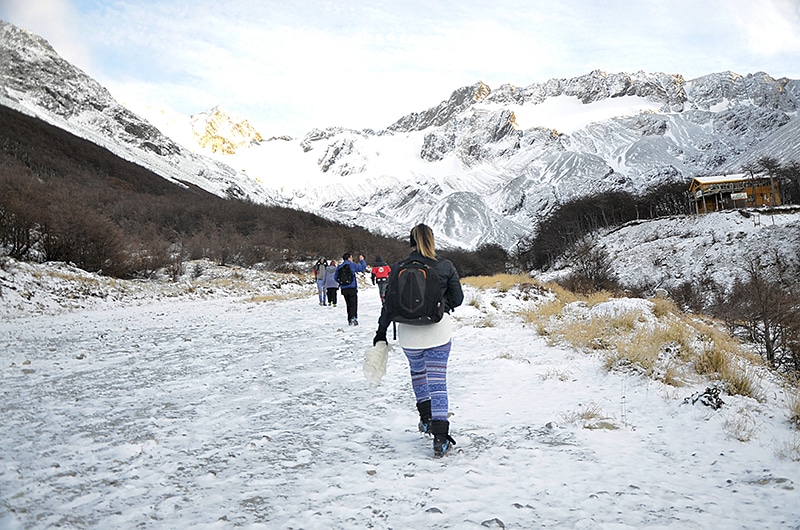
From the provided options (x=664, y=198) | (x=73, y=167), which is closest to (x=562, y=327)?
(x=73, y=167)

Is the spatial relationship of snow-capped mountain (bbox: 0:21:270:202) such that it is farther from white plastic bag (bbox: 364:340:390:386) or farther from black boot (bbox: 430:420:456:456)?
black boot (bbox: 430:420:456:456)

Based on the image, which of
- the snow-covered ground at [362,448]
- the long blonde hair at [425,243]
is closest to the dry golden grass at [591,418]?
the snow-covered ground at [362,448]

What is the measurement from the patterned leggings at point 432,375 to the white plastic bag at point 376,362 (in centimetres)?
36

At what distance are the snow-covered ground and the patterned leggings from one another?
40 cm

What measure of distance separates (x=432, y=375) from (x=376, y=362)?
0.61 metres

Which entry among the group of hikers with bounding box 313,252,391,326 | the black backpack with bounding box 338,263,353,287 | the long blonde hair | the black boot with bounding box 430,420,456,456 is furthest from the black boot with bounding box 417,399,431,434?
the black backpack with bounding box 338,263,353,287

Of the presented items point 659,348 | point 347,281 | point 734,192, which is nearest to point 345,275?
point 347,281

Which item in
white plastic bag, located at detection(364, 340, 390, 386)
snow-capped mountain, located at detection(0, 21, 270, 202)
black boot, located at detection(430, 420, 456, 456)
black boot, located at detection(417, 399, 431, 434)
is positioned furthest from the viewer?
snow-capped mountain, located at detection(0, 21, 270, 202)

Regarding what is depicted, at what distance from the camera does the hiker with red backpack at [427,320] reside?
3.80 meters

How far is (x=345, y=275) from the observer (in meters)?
12.7

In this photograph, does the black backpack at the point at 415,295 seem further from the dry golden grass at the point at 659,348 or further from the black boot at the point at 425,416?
the dry golden grass at the point at 659,348

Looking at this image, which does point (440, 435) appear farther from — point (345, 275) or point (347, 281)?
point (345, 275)

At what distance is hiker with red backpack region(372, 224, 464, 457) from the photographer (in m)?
3.80

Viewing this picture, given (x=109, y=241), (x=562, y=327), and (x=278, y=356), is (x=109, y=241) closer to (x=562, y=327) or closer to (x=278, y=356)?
(x=278, y=356)
